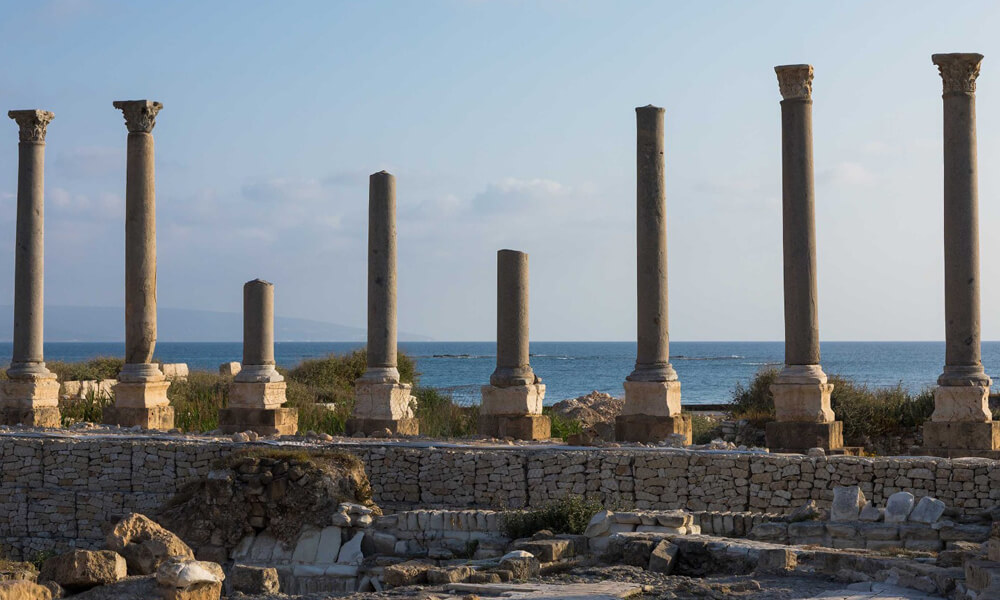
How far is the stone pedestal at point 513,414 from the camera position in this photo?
2020 centimetres

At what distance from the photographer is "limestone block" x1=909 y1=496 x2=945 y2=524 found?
13344mm

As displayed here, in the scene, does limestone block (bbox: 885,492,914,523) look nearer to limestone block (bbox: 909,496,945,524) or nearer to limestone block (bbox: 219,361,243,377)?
limestone block (bbox: 909,496,945,524)

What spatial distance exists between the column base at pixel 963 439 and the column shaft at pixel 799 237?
1.94 m

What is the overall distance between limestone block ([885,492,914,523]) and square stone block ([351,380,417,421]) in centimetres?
966

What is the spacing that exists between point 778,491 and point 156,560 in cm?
728

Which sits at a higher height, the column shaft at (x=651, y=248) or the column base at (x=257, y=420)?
the column shaft at (x=651, y=248)

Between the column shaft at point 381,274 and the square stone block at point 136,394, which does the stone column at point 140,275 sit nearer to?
the square stone block at point 136,394

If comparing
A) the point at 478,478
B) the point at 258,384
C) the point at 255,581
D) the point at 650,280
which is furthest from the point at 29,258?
the point at 255,581

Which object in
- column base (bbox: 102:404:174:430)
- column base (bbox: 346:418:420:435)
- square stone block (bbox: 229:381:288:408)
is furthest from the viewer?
column base (bbox: 102:404:174:430)

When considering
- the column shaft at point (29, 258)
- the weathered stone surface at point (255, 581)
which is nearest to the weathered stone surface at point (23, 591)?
the weathered stone surface at point (255, 581)

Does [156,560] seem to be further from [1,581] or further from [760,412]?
[760,412]

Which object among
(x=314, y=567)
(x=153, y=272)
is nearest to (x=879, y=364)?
(x=153, y=272)

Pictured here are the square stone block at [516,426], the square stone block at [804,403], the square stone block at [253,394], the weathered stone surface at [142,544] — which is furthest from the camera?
the square stone block at [253,394]

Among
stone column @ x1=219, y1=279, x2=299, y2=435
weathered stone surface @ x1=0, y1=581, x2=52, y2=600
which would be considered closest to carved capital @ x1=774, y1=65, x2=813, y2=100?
stone column @ x1=219, y1=279, x2=299, y2=435
